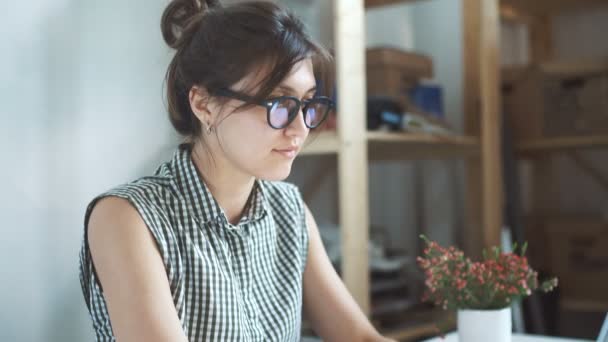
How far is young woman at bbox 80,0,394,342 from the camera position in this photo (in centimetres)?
95

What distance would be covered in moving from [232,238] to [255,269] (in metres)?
0.08

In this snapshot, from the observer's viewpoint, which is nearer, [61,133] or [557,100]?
[61,133]

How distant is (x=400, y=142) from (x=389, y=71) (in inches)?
12.3

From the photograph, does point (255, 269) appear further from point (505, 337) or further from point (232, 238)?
point (505, 337)

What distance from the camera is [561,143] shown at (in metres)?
2.66

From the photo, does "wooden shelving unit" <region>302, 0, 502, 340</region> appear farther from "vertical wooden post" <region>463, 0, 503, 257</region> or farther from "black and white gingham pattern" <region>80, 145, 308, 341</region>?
"black and white gingham pattern" <region>80, 145, 308, 341</region>

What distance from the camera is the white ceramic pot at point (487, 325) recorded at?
3.59 feet

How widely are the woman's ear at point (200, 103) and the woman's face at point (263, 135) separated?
0.03 meters

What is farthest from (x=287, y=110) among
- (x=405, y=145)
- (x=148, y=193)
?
(x=405, y=145)

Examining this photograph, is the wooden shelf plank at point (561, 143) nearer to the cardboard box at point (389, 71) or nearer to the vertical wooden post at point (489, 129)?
the vertical wooden post at point (489, 129)

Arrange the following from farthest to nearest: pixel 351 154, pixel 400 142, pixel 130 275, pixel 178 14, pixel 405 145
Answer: pixel 405 145 < pixel 400 142 < pixel 351 154 < pixel 178 14 < pixel 130 275

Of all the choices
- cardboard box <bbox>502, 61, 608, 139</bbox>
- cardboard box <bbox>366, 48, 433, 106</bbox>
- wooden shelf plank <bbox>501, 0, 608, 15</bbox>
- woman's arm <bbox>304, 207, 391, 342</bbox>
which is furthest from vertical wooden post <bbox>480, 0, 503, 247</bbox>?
woman's arm <bbox>304, 207, 391, 342</bbox>

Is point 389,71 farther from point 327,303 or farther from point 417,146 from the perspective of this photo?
point 327,303

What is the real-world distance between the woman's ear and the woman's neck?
79 millimetres
